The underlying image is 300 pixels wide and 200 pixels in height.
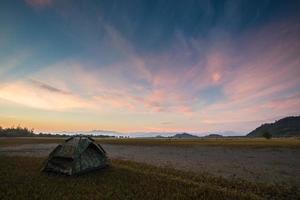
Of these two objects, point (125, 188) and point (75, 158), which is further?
point (75, 158)

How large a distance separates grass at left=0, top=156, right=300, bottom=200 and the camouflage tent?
0.73 meters

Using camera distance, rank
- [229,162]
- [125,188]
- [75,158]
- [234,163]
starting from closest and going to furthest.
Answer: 1. [125,188]
2. [75,158]
3. [234,163]
4. [229,162]

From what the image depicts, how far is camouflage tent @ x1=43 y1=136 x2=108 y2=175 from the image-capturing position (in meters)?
15.1

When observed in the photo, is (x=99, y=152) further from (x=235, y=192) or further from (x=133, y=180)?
(x=235, y=192)

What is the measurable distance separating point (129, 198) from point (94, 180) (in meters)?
4.32

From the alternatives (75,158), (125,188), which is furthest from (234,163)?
(75,158)

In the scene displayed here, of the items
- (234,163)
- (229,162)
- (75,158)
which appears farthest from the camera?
(229,162)

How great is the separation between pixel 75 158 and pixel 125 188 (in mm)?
5149

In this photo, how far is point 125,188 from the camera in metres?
12.0

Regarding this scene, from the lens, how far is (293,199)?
11.0 metres

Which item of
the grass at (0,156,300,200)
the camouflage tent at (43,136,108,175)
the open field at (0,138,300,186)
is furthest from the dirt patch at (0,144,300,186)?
the camouflage tent at (43,136,108,175)

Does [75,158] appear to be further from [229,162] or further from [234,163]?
[229,162]

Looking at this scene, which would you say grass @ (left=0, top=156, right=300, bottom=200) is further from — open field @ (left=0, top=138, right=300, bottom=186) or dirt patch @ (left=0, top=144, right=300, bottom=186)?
dirt patch @ (left=0, top=144, right=300, bottom=186)

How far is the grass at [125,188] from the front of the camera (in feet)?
35.0
